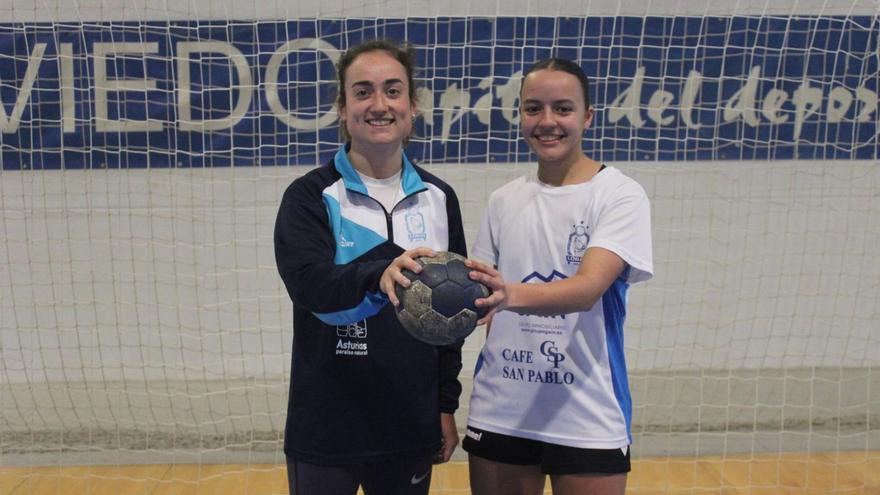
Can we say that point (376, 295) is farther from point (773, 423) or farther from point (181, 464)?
point (773, 423)

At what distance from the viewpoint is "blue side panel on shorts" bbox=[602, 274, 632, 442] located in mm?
1990

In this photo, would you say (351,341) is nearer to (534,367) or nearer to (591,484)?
(534,367)

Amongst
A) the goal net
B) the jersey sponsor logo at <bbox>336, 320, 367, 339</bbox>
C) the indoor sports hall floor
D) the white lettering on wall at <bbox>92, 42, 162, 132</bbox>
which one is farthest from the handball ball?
the white lettering on wall at <bbox>92, 42, 162, 132</bbox>

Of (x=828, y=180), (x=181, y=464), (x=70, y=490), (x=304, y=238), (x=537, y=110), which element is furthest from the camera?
(x=828, y=180)

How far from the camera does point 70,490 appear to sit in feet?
13.1

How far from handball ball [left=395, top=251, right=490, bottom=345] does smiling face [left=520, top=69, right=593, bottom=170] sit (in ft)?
1.71

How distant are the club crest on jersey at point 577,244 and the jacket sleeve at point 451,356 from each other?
0.27 m

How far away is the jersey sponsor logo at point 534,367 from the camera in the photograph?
1.99 meters

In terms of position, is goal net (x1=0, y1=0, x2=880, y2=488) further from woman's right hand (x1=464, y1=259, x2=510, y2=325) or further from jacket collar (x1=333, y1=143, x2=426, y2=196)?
woman's right hand (x1=464, y1=259, x2=510, y2=325)

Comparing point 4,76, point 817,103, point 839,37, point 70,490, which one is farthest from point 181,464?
point 839,37

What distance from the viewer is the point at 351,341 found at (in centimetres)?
190

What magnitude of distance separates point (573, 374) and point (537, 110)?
25.9 inches

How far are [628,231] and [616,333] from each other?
277 millimetres

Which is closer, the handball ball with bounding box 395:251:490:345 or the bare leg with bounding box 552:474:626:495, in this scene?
the handball ball with bounding box 395:251:490:345
